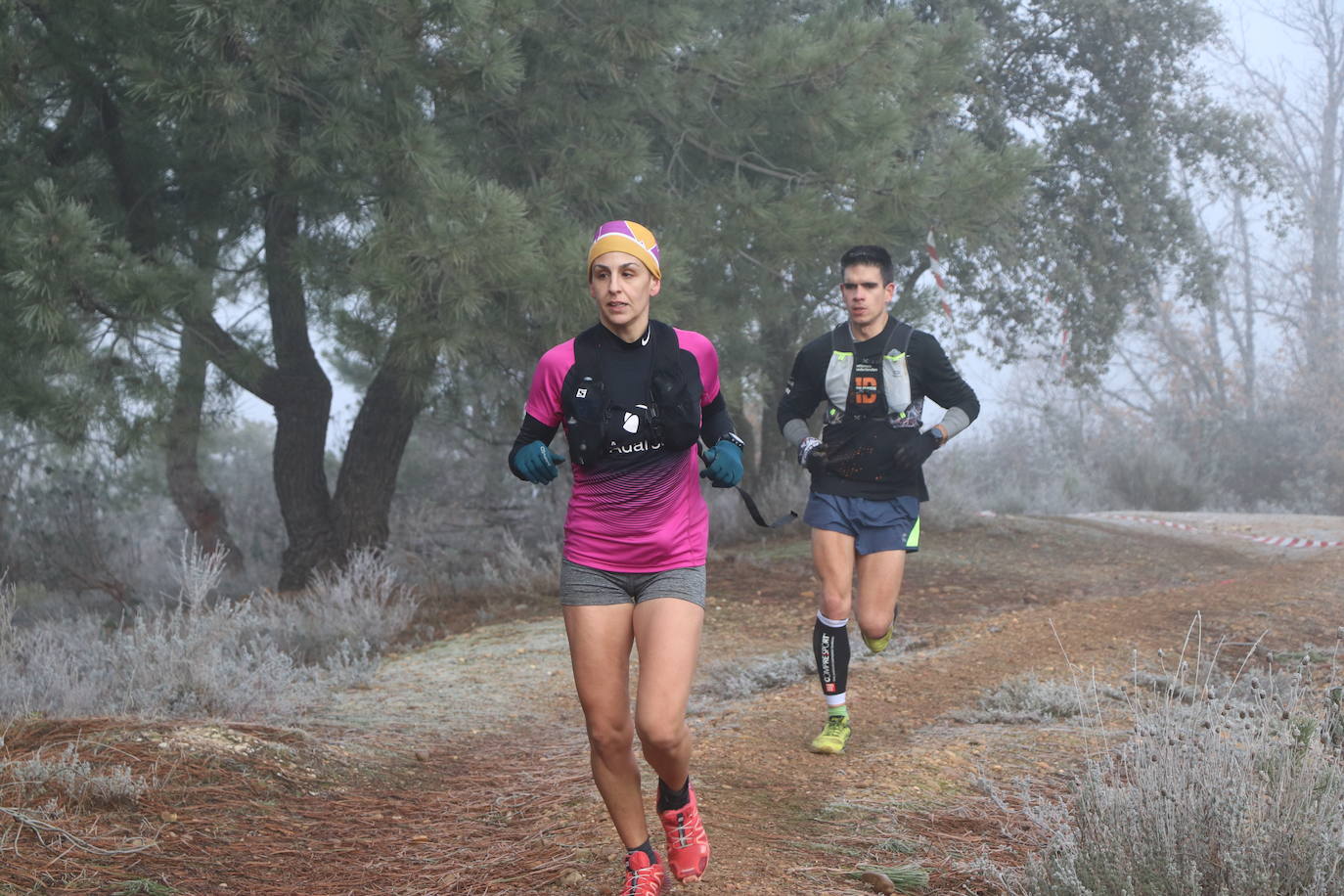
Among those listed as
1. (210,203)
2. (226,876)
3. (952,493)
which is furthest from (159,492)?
(226,876)

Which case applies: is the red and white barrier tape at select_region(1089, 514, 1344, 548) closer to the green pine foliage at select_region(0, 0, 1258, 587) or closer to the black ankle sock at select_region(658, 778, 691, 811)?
the green pine foliage at select_region(0, 0, 1258, 587)

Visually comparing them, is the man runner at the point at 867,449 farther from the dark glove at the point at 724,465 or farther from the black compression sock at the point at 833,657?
the dark glove at the point at 724,465

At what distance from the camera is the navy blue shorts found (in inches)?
233

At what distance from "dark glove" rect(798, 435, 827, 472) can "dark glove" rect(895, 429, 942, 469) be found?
329 millimetres

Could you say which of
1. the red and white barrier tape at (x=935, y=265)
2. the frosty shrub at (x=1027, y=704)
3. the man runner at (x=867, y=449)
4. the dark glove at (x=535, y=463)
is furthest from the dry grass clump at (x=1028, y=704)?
the red and white barrier tape at (x=935, y=265)

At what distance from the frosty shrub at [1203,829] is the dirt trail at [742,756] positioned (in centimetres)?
39

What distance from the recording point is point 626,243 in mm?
3896

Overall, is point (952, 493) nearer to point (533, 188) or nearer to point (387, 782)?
point (533, 188)

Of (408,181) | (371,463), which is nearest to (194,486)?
(371,463)

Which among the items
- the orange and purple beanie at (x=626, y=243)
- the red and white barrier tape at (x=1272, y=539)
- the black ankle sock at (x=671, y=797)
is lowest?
the black ankle sock at (x=671, y=797)

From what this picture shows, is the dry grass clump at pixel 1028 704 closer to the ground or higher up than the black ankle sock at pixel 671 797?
closer to the ground

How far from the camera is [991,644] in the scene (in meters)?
8.56

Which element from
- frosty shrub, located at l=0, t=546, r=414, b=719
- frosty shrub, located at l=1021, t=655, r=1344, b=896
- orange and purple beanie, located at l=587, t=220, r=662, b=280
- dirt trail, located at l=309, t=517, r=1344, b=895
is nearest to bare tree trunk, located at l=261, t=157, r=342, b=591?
dirt trail, located at l=309, t=517, r=1344, b=895

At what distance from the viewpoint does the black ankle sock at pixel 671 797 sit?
383 centimetres
